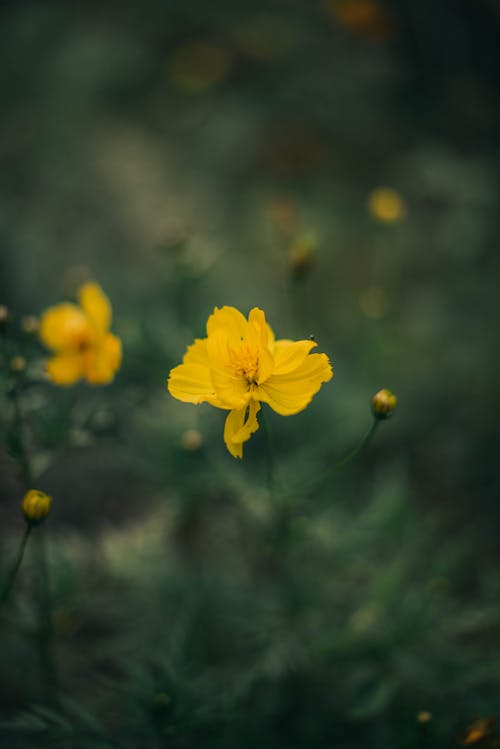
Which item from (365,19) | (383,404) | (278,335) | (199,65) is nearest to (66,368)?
(383,404)

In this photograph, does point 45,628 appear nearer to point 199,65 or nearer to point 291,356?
point 291,356

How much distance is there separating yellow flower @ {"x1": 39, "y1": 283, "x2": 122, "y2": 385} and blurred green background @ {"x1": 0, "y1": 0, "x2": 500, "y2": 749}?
80mm

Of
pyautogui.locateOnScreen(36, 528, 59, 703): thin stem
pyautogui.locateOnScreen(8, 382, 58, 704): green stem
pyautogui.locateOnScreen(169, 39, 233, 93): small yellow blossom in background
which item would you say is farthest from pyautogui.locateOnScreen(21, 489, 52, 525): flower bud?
pyautogui.locateOnScreen(169, 39, 233, 93): small yellow blossom in background

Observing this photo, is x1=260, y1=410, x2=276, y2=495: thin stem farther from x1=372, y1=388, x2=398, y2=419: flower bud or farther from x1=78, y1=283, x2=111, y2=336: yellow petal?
x1=78, y1=283, x2=111, y2=336: yellow petal

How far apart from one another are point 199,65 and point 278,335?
2070 millimetres

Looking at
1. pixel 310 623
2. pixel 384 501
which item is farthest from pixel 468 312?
pixel 310 623

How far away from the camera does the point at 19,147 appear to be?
341cm

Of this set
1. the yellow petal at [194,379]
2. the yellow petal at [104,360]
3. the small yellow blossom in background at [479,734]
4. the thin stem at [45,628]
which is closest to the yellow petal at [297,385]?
the yellow petal at [194,379]

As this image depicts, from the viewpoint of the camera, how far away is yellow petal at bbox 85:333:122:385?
1.48 meters

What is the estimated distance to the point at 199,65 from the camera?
366cm

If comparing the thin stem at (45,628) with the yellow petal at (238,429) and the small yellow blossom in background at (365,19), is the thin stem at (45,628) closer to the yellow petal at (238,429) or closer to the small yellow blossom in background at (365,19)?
the yellow petal at (238,429)

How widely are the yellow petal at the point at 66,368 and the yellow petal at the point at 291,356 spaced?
0.58 meters

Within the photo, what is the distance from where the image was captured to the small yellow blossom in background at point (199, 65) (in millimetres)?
3609

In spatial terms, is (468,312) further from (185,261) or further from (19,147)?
(19,147)
